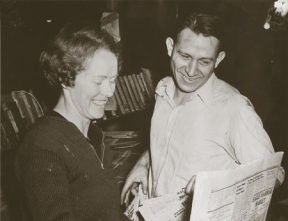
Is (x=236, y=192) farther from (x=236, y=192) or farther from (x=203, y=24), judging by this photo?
(x=203, y=24)

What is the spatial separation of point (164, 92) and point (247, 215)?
0.90 metres

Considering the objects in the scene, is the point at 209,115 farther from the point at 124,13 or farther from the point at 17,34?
the point at 124,13

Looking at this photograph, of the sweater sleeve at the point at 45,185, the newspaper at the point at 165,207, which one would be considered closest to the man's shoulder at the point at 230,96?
the newspaper at the point at 165,207

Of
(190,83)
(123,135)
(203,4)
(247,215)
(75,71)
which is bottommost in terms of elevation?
(123,135)

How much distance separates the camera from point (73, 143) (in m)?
1.07

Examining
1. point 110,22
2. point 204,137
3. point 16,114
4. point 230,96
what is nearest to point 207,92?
point 230,96

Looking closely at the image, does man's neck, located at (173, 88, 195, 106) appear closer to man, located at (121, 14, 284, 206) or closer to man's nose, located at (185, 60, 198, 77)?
man, located at (121, 14, 284, 206)

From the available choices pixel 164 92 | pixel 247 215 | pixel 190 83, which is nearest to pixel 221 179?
pixel 247 215

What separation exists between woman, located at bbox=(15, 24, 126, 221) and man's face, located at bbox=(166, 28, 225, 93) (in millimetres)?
410

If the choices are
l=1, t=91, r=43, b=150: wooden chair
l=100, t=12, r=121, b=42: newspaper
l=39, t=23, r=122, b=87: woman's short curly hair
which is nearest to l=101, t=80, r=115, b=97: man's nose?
l=39, t=23, r=122, b=87: woman's short curly hair

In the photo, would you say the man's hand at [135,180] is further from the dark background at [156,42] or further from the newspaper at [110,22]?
the newspaper at [110,22]

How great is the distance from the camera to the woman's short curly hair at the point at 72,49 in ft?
3.69

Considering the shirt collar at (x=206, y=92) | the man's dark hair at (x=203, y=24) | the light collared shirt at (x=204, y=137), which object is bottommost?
the light collared shirt at (x=204, y=137)

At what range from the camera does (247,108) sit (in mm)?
1347
